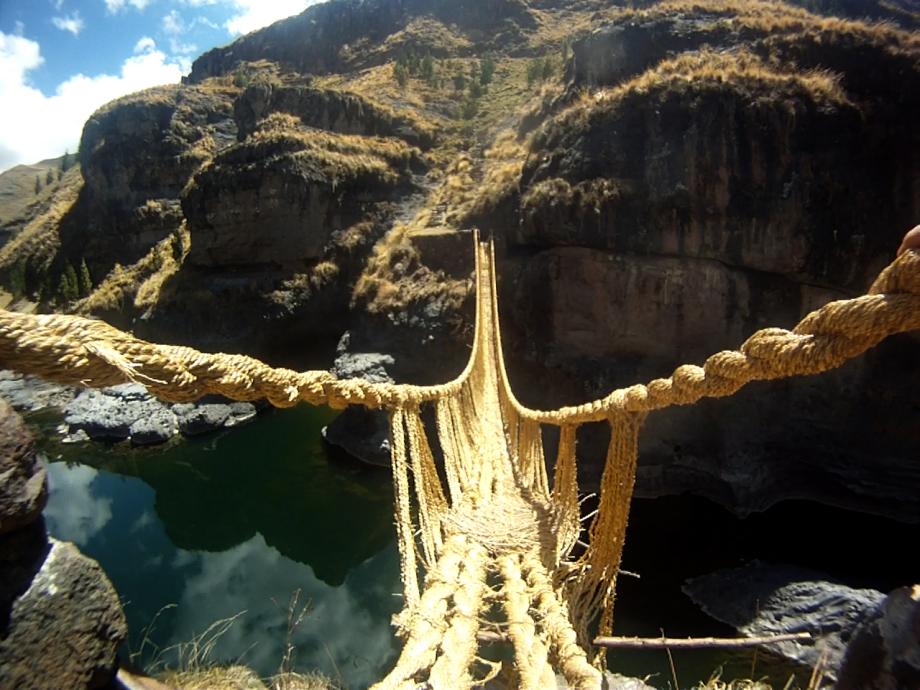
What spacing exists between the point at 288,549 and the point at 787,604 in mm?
6490

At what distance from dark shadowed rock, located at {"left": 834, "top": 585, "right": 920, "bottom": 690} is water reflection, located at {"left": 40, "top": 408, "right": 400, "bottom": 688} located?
17.3 feet

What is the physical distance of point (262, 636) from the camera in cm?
607

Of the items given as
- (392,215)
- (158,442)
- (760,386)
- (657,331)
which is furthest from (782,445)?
(158,442)

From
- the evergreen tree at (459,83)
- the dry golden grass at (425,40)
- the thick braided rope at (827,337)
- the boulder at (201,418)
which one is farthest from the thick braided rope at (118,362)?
the dry golden grass at (425,40)

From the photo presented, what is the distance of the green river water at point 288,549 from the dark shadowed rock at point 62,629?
417cm

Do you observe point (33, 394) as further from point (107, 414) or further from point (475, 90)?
point (475, 90)

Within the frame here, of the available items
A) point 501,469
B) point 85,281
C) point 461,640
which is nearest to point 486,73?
point 85,281

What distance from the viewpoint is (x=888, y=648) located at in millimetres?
990

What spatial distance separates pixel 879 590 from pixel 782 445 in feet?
8.63

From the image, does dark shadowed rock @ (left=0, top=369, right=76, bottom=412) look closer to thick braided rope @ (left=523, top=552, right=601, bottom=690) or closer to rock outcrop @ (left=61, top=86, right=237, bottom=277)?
rock outcrop @ (left=61, top=86, right=237, bottom=277)

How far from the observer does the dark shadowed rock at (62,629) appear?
858mm

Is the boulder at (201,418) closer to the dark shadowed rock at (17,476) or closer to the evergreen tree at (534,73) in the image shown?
the dark shadowed rock at (17,476)

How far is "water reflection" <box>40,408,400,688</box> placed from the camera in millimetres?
6195

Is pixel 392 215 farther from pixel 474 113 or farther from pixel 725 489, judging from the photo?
pixel 725 489
